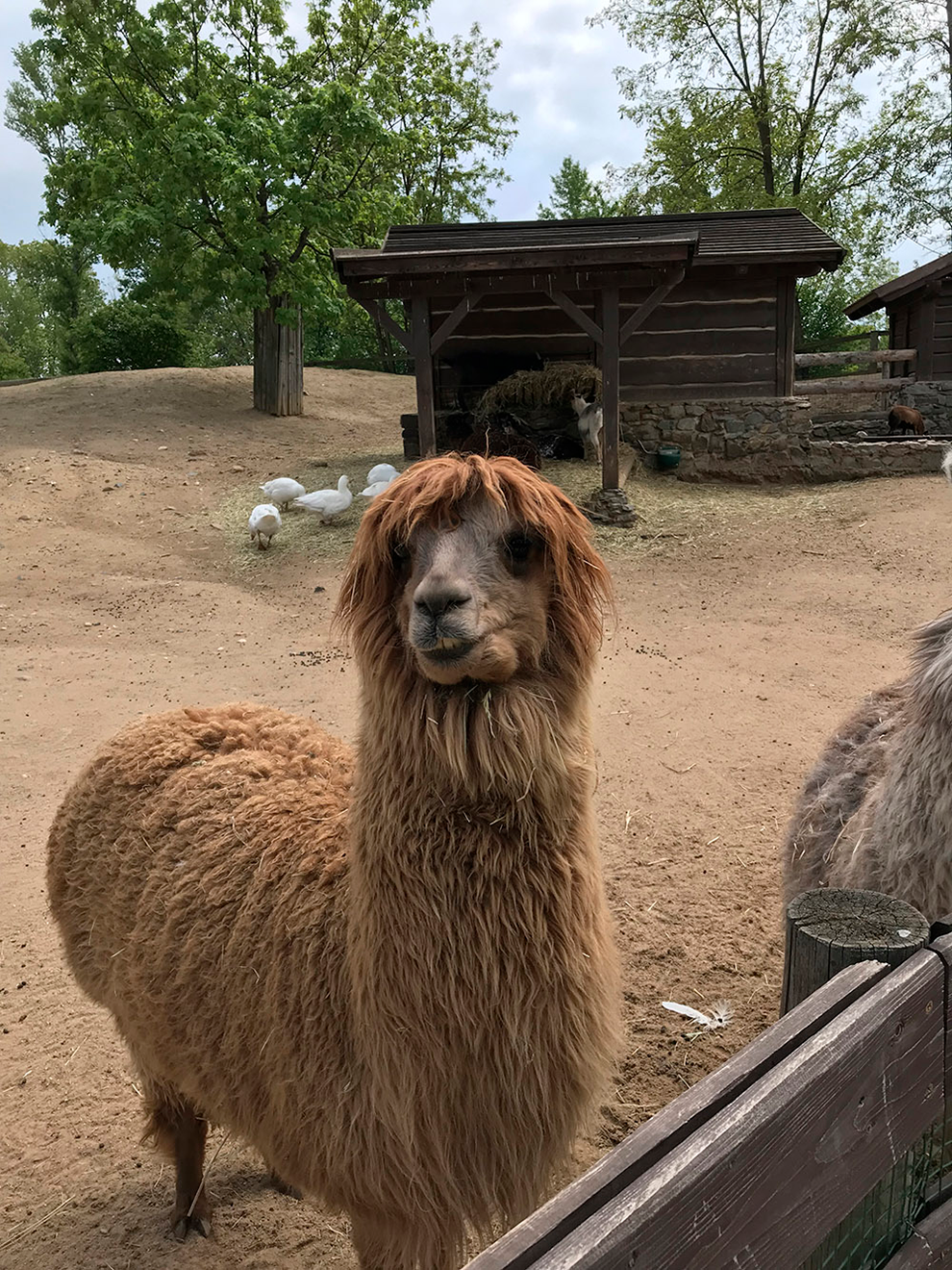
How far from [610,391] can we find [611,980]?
10512 millimetres

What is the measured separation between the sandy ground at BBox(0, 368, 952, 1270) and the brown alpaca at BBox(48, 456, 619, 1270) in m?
1.00

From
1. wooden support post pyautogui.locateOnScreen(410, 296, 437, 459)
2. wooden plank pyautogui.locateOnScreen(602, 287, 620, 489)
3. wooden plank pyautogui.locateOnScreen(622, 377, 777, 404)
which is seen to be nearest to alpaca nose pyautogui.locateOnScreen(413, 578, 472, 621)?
wooden support post pyautogui.locateOnScreen(410, 296, 437, 459)

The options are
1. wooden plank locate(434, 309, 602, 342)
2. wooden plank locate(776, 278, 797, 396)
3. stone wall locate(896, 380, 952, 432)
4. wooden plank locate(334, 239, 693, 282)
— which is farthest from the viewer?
stone wall locate(896, 380, 952, 432)

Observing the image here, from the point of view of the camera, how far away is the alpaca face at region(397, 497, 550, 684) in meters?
1.78

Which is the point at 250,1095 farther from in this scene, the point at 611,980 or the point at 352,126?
the point at 352,126

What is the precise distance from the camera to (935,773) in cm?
234

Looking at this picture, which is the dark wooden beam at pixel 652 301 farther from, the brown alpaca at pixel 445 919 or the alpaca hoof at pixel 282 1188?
the alpaca hoof at pixel 282 1188

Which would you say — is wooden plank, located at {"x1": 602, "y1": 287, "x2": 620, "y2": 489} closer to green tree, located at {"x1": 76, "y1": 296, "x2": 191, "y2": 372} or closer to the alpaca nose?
the alpaca nose

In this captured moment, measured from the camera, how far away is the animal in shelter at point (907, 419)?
1667 cm

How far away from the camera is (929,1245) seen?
1.47 m

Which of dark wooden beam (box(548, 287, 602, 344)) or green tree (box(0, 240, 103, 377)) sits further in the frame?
green tree (box(0, 240, 103, 377))

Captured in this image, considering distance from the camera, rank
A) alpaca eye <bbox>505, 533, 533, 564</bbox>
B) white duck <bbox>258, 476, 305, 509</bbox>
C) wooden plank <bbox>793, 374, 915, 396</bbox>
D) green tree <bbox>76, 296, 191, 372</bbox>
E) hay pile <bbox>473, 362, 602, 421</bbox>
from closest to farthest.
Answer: alpaca eye <bbox>505, 533, 533, 564</bbox> → white duck <bbox>258, 476, 305, 509</bbox> → hay pile <bbox>473, 362, 602, 421</bbox> → wooden plank <bbox>793, 374, 915, 396</bbox> → green tree <bbox>76, 296, 191, 372</bbox>

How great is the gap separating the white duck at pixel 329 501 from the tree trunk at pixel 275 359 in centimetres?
803

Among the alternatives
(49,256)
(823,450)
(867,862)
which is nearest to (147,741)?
(867,862)
